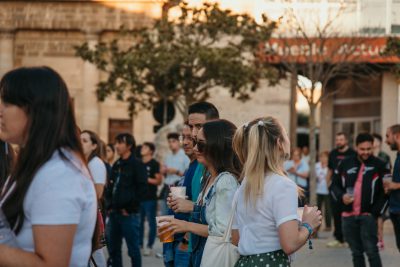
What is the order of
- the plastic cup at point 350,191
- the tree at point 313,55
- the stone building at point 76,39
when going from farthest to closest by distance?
1. the stone building at point 76,39
2. the tree at point 313,55
3. the plastic cup at point 350,191

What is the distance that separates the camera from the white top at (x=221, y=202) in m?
6.57

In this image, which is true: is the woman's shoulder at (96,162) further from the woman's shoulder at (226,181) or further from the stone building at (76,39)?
the stone building at (76,39)

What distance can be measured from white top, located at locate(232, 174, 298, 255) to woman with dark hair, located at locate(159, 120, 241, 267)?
0.90 meters

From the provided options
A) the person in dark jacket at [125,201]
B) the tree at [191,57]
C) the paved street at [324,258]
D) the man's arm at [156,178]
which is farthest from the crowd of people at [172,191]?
the tree at [191,57]

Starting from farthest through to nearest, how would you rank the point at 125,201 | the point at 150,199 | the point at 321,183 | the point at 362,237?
the point at 321,183, the point at 150,199, the point at 125,201, the point at 362,237

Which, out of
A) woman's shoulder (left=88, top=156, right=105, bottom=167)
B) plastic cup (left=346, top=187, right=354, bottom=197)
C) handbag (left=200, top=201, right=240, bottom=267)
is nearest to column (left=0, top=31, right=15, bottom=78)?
plastic cup (left=346, top=187, right=354, bottom=197)

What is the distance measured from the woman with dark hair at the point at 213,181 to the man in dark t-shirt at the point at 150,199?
992 centimetres

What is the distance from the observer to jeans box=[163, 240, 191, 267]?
25.0 feet

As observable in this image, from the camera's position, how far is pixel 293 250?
547 centimetres

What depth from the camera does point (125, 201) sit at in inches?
506

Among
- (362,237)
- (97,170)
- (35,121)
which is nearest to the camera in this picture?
(35,121)

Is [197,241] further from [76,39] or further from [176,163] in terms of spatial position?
[76,39]

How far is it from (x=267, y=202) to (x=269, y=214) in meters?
0.07

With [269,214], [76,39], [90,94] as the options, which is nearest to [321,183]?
[269,214]
